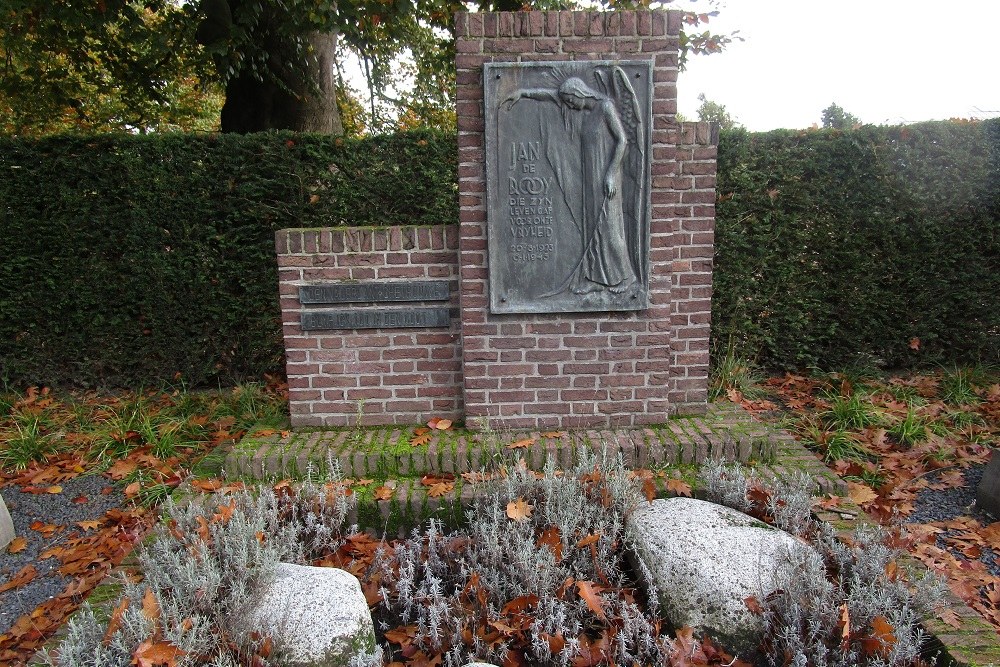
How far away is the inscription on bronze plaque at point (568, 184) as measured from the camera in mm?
3275

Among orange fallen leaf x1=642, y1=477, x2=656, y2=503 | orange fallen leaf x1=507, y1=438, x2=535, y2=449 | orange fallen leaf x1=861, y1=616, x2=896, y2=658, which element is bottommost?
orange fallen leaf x1=861, y1=616, x2=896, y2=658

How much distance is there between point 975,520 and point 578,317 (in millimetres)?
2528

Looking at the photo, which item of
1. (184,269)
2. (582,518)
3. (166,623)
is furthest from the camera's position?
(184,269)

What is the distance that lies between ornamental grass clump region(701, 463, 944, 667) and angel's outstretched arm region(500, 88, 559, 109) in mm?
2462

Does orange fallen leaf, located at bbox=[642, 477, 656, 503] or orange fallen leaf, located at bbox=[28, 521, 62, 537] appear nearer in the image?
orange fallen leaf, located at bbox=[642, 477, 656, 503]

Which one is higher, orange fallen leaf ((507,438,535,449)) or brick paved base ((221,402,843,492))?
orange fallen leaf ((507,438,535,449))

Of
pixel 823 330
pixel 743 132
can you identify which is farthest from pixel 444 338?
pixel 823 330

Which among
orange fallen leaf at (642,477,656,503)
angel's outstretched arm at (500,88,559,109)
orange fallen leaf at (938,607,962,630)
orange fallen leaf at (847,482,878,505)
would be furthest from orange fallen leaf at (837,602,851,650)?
angel's outstretched arm at (500,88,559,109)

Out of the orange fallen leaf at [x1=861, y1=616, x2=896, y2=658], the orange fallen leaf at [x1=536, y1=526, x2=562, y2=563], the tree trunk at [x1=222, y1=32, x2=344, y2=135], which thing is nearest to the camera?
the orange fallen leaf at [x1=861, y1=616, x2=896, y2=658]

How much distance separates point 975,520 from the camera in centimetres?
352

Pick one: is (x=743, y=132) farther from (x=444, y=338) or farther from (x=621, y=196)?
(x=444, y=338)

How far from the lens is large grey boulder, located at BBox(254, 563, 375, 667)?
2.19 m

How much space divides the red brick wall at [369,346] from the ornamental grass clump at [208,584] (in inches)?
31.1

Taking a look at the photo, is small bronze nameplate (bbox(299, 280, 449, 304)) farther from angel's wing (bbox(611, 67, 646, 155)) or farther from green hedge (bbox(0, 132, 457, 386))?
green hedge (bbox(0, 132, 457, 386))
